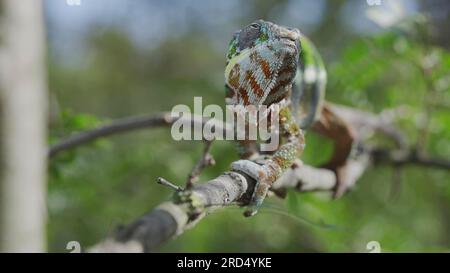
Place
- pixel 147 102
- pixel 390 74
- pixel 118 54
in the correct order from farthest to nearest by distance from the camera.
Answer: pixel 118 54
pixel 147 102
pixel 390 74

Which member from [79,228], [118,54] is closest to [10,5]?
[79,228]

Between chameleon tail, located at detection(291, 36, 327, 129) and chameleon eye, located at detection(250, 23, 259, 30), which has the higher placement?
chameleon eye, located at detection(250, 23, 259, 30)

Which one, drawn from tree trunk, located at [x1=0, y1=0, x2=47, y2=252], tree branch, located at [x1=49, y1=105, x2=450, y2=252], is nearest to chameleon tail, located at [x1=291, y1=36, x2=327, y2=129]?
tree branch, located at [x1=49, y1=105, x2=450, y2=252]

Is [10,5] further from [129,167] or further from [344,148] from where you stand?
[129,167]

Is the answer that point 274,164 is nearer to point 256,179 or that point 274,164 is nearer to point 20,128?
point 256,179

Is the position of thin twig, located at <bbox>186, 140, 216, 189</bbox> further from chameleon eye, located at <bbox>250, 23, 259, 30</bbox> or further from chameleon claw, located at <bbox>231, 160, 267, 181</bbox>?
chameleon eye, located at <bbox>250, 23, 259, 30</bbox>
